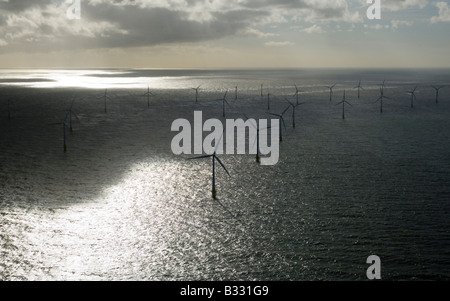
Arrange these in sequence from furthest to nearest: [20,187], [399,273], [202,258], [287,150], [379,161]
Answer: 1. [287,150]
2. [379,161]
3. [20,187]
4. [202,258]
5. [399,273]

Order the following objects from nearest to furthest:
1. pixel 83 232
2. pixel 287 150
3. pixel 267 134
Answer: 1. pixel 83 232
2. pixel 287 150
3. pixel 267 134

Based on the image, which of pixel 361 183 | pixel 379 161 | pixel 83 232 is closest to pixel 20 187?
pixel 83 232

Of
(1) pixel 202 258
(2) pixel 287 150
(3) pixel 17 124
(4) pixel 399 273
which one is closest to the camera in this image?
(4) pixel 399 273

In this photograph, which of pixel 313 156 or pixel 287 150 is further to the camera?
pixel 287 150

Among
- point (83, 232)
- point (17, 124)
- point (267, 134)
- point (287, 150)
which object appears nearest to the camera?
point (83, 232)

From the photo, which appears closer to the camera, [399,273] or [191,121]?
[399,273]

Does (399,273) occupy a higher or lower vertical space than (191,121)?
lower
